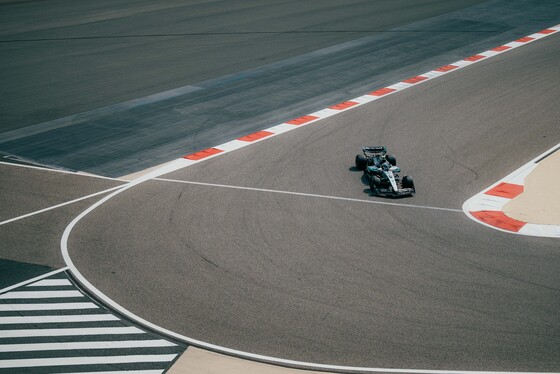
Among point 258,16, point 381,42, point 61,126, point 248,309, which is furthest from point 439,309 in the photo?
point 258,16

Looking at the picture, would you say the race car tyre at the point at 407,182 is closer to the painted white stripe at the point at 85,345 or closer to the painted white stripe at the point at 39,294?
the painted white stripe at the point at 85,345

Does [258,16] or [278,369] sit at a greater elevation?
[258,16]

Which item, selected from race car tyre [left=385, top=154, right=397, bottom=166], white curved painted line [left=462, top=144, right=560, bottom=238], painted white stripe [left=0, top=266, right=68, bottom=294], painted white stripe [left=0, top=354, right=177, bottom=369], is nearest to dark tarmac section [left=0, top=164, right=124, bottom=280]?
painted white stripe [left=0, top=266, right=68, bottom=294]

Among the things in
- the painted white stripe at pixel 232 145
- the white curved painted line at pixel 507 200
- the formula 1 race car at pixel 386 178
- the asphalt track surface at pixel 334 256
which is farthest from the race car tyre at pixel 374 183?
the painted white stripe at pixel 232 145

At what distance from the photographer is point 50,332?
15852 mm

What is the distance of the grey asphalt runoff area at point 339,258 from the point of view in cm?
1505

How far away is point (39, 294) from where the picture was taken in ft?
57.2

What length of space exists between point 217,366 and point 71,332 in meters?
3.59

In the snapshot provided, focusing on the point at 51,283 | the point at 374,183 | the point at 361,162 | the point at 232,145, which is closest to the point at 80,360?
the point at 51,283

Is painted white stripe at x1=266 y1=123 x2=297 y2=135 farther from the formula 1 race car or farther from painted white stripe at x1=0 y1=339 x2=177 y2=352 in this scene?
painted white stripe at x1=0 y1=339 x2=177 y2=352

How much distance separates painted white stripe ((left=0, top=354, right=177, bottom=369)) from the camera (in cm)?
1462

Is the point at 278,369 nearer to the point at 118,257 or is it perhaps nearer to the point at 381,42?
the point at 118,257

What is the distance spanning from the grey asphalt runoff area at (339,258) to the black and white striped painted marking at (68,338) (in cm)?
67

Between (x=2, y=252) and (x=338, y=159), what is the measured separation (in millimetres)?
11872
